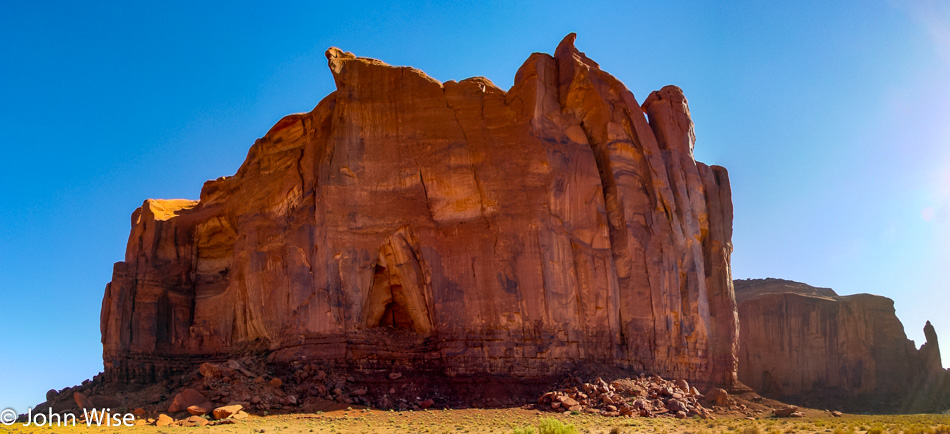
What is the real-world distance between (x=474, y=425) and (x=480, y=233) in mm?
10077

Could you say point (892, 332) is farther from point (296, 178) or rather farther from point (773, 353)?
point (296, 178)

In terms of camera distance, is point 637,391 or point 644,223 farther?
point 644,223

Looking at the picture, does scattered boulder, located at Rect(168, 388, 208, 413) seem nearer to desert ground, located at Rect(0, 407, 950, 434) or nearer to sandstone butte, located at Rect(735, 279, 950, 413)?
desert ground, located at Rect(0, 407, 950, 434)

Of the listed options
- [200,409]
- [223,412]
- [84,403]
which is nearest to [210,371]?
[200,409]

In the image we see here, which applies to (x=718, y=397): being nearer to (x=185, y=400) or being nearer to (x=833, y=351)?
(x=185, y=400)

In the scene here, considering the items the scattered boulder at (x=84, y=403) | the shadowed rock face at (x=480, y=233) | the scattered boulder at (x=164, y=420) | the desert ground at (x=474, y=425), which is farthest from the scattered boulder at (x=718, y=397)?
the scattered boulder at (x=84, y=403)

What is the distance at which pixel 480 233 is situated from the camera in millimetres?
36594

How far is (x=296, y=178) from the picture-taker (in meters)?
39.8

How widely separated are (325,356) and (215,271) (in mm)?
16854

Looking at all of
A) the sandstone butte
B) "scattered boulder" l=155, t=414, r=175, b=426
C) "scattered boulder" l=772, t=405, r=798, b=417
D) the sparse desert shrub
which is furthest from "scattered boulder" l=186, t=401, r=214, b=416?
the sandstone butte

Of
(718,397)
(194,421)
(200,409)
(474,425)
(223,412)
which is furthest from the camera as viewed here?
(718,397)

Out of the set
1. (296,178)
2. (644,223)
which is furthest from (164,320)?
(644,223)

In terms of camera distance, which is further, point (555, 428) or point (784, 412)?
point (784, 412)

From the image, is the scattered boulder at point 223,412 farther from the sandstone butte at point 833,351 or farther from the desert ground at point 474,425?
the sandstone butte at point 833,351
